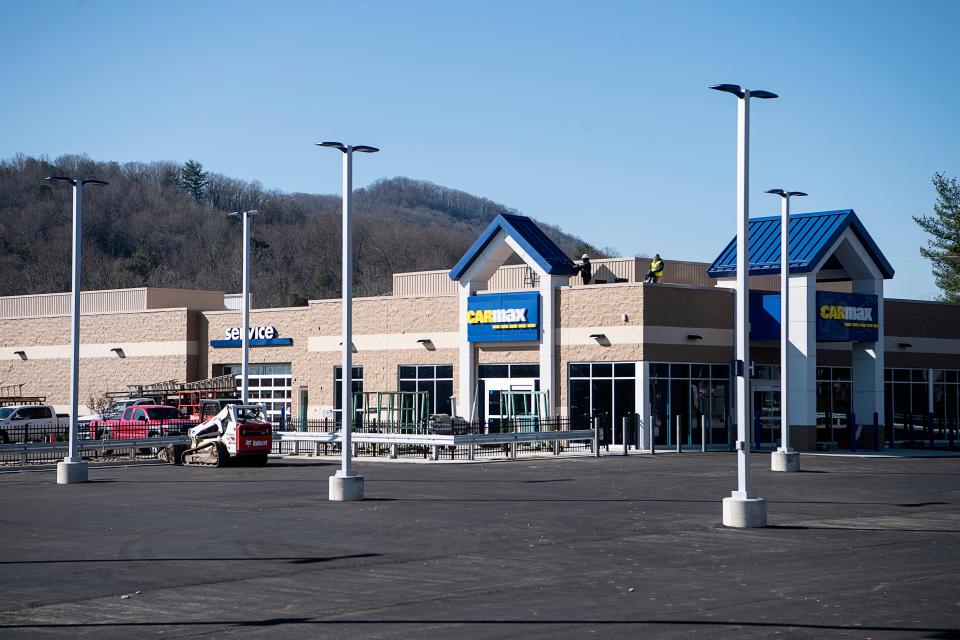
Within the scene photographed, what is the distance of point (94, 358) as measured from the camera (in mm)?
62031

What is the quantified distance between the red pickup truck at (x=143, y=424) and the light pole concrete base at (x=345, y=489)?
17.8m

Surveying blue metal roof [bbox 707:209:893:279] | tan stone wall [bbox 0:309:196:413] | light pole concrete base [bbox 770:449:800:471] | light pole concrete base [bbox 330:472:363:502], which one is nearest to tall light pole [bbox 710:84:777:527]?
light pole concrete base [bbox 330:472:363:502]

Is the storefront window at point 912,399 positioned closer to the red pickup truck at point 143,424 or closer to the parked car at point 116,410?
the red pickup truck at point 143,424

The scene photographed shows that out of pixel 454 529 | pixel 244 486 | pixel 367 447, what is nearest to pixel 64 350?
pixel 367 447

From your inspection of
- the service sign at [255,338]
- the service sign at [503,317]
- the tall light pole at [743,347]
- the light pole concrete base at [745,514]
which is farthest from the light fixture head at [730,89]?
the service sign at [255,338]

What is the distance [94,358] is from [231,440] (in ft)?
95.3

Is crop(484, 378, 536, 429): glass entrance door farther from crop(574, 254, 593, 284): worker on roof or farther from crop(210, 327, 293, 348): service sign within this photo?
crop(210, 327, 293, 348): service sign

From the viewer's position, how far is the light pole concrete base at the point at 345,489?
24344 millimetres

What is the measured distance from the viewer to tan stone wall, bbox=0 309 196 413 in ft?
195

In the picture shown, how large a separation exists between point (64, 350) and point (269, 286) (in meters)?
73.5

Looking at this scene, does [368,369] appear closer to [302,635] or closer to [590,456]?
[590,456]

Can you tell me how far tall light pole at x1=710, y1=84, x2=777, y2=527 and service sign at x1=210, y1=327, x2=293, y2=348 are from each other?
37.5 m

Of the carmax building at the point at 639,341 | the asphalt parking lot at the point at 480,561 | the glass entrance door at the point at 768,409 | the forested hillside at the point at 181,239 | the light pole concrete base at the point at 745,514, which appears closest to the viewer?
the asphalt parking lot at the point at 480,561

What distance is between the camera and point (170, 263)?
14725 centimetres
